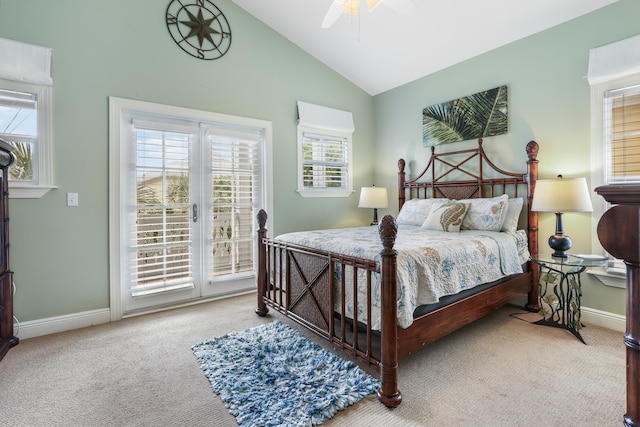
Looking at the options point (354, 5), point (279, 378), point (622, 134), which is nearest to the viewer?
point (279, 378)

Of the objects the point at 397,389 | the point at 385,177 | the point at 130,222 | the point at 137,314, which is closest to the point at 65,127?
the point at 130,222

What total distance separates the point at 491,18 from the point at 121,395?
4245mm

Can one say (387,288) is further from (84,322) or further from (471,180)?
(84,322)

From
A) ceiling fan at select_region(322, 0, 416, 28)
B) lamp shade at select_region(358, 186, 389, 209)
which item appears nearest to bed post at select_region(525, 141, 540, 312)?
lamp shade at select_region(358, 186, 389, 209)

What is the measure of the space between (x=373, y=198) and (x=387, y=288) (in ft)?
8.69

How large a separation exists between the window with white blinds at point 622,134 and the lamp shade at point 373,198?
225cm

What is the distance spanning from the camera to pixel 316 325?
7.57 feet

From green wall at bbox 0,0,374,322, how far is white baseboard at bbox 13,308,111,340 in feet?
0.15

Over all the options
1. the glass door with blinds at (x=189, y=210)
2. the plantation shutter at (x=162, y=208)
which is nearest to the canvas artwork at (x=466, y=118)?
the glass door with blinds at (x=189, y=210)

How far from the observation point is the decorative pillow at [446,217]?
300 cm

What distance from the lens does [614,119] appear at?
265cm

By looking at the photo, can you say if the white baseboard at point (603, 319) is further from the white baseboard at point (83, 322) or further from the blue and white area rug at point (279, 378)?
the blue and white area rug at point (279, 378)

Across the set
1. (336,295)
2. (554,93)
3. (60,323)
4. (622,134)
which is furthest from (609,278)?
(60,323)

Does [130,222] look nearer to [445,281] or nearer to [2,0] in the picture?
[2,0]
